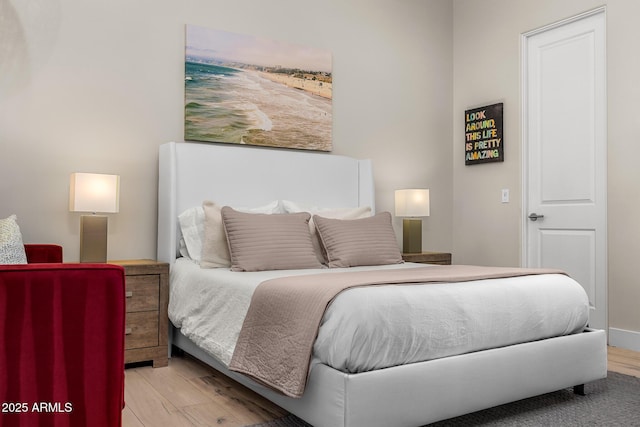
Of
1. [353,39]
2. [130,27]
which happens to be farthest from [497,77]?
[130,27]

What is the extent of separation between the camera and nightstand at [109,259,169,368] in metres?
3.07

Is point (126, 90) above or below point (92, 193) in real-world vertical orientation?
above

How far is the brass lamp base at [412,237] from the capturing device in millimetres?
4324

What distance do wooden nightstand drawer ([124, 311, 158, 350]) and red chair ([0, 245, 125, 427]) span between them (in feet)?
4.94

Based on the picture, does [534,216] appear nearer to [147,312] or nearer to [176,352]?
[176,352]

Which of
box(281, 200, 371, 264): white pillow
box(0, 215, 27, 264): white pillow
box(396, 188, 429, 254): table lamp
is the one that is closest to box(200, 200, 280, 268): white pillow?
box(281, 200, 371, 264): white pillow

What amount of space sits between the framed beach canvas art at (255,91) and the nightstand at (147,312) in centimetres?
99

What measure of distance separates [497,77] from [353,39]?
4.00 ft

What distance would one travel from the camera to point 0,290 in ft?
4.92

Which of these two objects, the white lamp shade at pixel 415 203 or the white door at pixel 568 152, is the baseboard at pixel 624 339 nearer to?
the white door at pixel 568 152

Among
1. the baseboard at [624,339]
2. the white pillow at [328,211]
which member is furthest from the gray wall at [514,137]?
the white pillow at [328,211]

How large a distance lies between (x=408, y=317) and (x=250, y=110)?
2306 mm

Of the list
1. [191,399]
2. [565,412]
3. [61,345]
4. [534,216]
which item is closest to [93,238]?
[191,399]

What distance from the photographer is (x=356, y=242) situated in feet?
11.1
